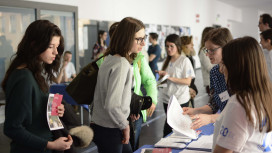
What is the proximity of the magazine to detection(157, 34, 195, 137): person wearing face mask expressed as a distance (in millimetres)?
2017

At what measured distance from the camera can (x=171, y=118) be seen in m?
1.77

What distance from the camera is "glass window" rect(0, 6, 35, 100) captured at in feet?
17.1

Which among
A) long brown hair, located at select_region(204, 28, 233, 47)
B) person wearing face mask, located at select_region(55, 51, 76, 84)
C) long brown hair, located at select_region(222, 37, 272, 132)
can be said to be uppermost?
long brown hair, located at select_region(204, 28, 233, 47)

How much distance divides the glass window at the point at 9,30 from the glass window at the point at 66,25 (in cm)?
79

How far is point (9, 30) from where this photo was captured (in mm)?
5336

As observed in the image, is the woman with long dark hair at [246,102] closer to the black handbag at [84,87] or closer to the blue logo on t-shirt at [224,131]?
the blue logo on t-shirt at [224,131]

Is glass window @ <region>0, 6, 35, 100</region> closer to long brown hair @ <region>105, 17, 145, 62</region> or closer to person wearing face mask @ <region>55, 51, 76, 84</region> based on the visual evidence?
person wearing face mask @ <region>55, 51, 76, 84</region>

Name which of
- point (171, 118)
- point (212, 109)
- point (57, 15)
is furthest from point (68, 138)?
point (57, 15)

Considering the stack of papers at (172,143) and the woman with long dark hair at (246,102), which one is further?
the stack of papers at (172,143)

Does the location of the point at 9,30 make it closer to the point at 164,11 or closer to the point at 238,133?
the point at 238,133

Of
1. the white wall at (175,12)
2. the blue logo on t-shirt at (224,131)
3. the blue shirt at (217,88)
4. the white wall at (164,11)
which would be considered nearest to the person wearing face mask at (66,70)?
the white wall at (175,12)

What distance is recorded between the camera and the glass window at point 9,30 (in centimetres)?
522

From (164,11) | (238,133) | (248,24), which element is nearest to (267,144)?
(238,133)

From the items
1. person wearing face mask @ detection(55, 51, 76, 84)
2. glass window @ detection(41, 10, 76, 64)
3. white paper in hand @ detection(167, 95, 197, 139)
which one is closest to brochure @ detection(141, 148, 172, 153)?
white paper in hand @ detection(167, 95, 197, 139)
